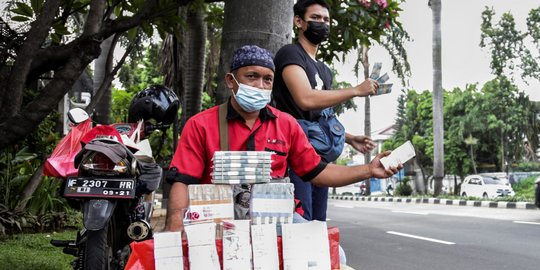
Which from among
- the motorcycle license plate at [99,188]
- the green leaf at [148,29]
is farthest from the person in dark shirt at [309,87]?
the green leaf at [148,29]

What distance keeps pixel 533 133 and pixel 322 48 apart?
31.9m

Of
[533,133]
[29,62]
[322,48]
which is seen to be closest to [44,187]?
[322,48]

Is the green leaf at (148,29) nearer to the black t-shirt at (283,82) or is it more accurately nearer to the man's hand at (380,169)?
the black t-shirt at (283,82)

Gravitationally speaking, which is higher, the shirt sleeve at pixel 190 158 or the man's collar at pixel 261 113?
the man's collar at pixel 261 113

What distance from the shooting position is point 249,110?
2.71m

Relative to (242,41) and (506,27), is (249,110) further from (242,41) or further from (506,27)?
(506,27)

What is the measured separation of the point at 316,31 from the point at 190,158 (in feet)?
3.62

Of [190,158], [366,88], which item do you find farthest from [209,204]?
[366,88]

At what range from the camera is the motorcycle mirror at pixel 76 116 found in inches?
143

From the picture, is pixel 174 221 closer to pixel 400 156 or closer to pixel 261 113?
pixel 261 113

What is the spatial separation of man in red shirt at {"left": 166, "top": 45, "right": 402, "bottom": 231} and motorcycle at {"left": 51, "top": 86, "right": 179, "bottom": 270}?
1.87ft

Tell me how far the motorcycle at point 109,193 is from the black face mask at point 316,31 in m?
1.14

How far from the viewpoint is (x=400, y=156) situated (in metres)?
2.51

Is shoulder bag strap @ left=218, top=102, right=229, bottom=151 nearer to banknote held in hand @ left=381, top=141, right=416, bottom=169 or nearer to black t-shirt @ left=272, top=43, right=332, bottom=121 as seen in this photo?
black t-shirt @ left=272, top=43, right=332, bottom=121
